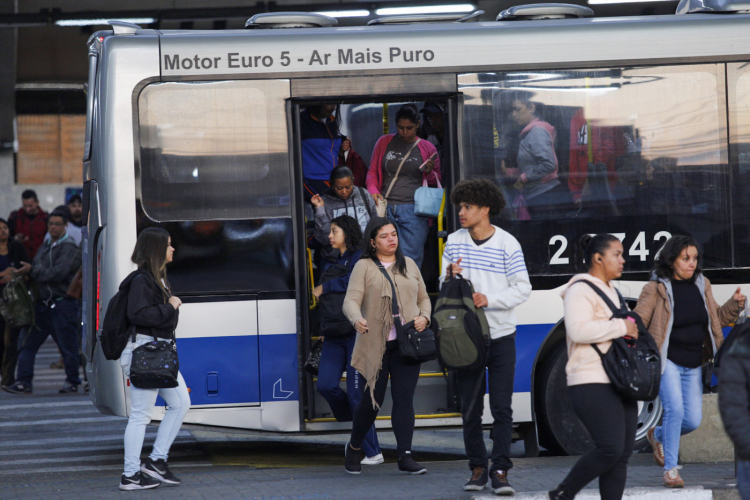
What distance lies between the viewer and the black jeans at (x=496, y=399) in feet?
18.4

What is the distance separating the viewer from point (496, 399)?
A: 5605 millimetres

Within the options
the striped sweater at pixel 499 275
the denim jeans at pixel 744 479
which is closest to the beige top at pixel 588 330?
the striped sweater at pixel 499 275

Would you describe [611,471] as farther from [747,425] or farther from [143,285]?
[143,285]

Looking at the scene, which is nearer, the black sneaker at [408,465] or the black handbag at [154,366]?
the black handbag at [154,366]

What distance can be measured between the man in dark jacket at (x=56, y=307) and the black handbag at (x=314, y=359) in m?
5.20

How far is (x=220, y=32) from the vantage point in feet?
22.3

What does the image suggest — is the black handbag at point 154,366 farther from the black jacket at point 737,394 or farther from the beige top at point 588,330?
the black jacket at point 737,394

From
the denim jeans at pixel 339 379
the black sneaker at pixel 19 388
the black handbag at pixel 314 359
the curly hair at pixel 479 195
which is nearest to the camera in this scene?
the curly hair at pixel 479 195

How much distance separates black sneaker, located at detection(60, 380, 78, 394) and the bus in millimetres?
4544

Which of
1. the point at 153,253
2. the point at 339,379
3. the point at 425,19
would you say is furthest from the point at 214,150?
the point at 425,19

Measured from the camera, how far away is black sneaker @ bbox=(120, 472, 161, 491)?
6047 millimetres

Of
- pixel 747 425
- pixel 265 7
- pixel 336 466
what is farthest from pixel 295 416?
pixel 265 7

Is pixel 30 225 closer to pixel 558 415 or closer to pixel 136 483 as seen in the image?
pixel 136 483

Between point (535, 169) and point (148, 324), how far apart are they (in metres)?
2.99
